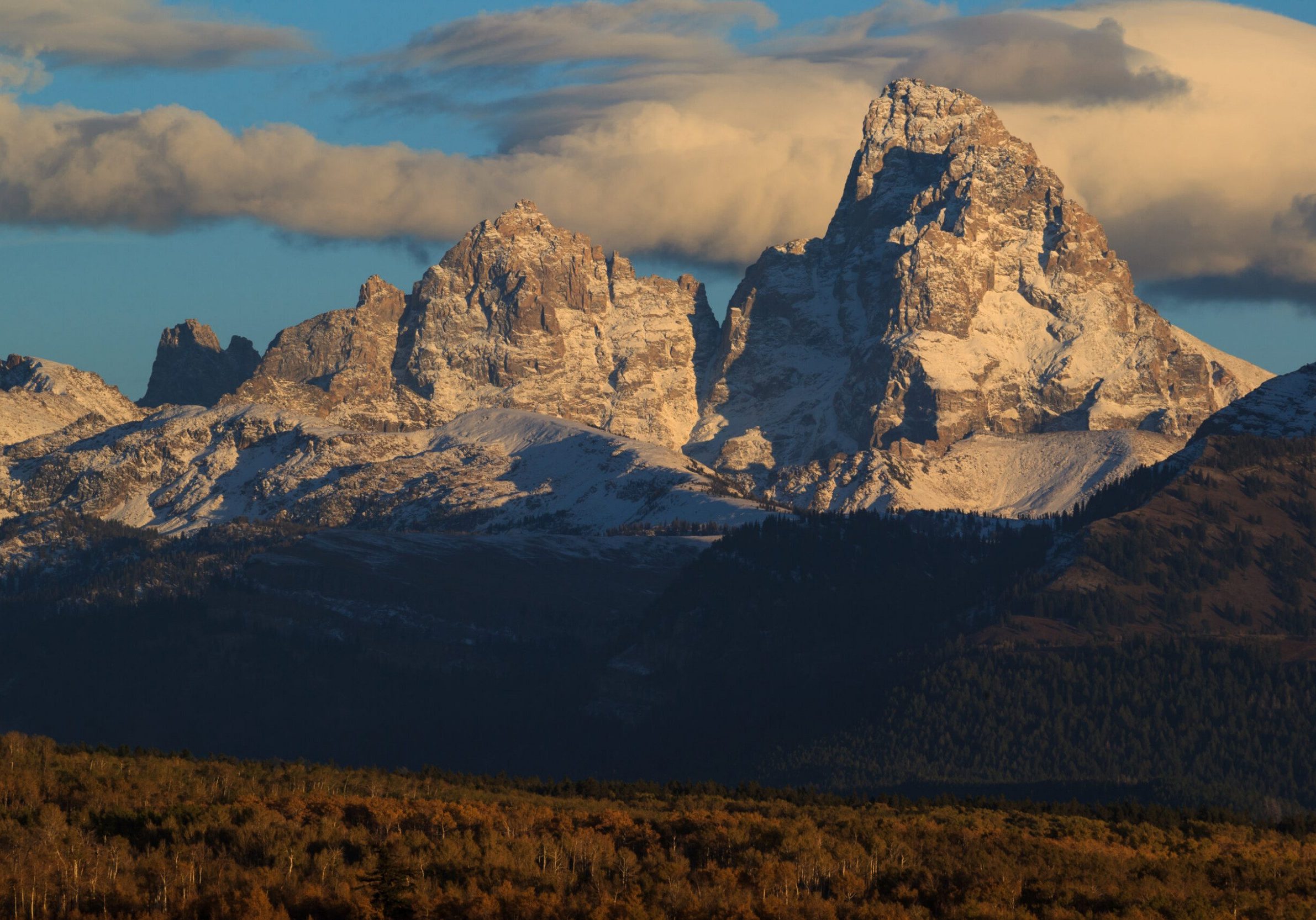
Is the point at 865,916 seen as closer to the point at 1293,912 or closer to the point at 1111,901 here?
the point at 1111,901

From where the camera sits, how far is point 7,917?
172 meters

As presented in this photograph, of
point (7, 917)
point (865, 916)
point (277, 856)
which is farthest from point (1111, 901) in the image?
point (7, 917)

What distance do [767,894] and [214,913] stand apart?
147 ft

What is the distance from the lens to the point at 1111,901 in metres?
193

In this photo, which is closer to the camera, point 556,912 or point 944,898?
point 556,912

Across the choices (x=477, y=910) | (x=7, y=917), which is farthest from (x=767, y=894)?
(x=7, y=917)

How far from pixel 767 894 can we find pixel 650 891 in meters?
9.96

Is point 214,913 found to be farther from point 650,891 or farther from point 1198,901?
point 1198,901

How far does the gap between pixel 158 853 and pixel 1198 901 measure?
275 feet

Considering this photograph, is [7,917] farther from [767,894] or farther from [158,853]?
[767,894]

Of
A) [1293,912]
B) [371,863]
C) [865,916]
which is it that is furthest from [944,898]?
[371,863]

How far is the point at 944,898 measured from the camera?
192 meters

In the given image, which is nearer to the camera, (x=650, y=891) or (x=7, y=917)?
(x=7, y=917)

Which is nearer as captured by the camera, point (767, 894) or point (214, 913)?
point (214, 913)
